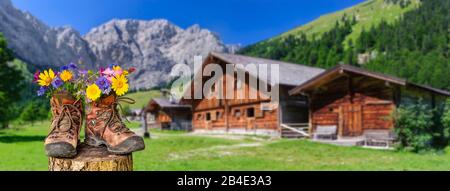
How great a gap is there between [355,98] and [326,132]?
8.63 ft

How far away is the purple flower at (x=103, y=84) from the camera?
3406 millimetres

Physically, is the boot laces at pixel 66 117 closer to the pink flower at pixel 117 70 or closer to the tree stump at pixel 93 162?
the tree stump at pixel 93 162

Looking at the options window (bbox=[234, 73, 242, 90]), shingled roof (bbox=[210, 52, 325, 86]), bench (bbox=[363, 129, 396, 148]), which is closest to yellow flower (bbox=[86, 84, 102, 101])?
bench (bbox=[363, 129, 396, 148])

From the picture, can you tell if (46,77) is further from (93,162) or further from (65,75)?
(93,162)

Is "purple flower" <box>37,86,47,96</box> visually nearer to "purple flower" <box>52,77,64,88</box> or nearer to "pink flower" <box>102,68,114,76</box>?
"purple flower" <box>52,77,64,88</box>

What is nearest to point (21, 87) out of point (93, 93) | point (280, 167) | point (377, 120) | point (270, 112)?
point (270, 112)

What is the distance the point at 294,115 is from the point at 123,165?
1029 inches

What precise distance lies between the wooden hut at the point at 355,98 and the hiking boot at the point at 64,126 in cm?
1814

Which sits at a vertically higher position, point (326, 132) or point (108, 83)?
point (108, 83)

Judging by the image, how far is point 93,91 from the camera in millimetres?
3416

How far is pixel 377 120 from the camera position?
20.9m

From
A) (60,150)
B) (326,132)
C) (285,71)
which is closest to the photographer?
(60,150)

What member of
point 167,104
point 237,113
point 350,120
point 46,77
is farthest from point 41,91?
point 167,104

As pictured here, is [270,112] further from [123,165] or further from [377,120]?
[123,165]
